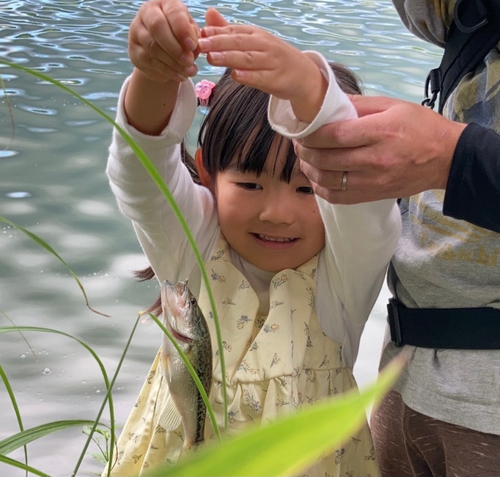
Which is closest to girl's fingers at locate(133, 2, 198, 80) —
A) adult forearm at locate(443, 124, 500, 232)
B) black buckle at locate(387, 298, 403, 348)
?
adult forearm at locate(443, 124, 500, 232)

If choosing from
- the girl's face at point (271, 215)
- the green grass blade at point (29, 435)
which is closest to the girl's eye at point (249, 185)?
the girl's face at point (271, 215)

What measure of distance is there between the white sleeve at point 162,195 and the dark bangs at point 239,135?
7 centimetres

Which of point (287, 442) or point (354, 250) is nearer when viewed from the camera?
point (287, 442)

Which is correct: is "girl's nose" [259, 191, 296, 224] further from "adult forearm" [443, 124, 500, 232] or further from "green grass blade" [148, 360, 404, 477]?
"green grass blade" [148, 360, 404, 477]

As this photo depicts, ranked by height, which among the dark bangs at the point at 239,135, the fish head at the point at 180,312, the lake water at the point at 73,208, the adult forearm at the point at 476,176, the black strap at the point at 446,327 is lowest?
the lake water at the point at 73,208

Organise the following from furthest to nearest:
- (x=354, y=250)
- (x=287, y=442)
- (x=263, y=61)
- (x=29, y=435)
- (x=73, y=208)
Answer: (x=73, y=208) → (x=354, y=250) → (x=263, y=61) → (x=29, y=435) → (x=287, y=442)

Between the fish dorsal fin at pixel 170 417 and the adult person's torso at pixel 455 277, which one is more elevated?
the adult person's torso at pixel 455 277

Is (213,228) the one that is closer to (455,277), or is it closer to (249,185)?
(249,185)

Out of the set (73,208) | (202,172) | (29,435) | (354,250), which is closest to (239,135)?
(202,172)

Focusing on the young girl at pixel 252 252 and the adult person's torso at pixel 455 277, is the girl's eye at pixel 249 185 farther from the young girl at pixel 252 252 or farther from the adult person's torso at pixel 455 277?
the adult person's torso at pixel 455 277

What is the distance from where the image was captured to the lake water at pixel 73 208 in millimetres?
1954

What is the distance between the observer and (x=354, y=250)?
1109mm

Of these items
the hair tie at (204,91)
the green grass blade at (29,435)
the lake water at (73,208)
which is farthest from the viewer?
the lake water at (73,208)

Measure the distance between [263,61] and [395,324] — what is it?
0.49 meters
